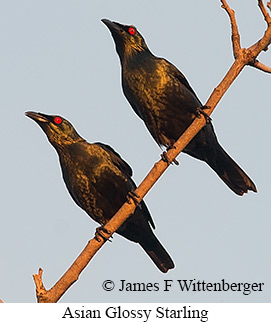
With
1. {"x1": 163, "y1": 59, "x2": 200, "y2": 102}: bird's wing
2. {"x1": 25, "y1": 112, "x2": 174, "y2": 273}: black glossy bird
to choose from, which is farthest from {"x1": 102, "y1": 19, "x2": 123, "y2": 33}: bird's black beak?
{"x1": 25, "y1": 112, "x2": 174, "y2": 273}: black glossy bird

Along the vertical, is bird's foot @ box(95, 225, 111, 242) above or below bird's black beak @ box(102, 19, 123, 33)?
below

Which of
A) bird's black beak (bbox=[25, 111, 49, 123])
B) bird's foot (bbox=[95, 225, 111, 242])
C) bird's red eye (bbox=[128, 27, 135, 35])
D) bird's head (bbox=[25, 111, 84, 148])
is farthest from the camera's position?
bird's red eye (bbox=[128, 27, 135, 35])

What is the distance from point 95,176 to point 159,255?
1603 mm

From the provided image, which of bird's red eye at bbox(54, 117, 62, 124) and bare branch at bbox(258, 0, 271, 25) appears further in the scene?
bird's red eye at bbox(54, 117, 62, 124)

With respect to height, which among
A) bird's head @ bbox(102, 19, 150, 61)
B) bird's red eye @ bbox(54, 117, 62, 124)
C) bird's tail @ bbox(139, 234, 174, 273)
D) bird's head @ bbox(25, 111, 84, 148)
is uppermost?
bird's head @ bbox(102, 19, 150, 61)

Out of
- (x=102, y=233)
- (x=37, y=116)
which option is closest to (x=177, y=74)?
(x=37, y=116)

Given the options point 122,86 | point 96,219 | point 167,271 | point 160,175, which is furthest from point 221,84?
point 167,271

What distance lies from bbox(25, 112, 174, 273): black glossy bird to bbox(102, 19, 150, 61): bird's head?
1.21 meters

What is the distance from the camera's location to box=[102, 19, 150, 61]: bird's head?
31.5 feet

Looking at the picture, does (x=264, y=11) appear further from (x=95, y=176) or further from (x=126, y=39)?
(x=95, y=176)

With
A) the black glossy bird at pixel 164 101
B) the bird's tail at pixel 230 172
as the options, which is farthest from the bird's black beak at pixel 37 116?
the bird's tail at pixel 230 172

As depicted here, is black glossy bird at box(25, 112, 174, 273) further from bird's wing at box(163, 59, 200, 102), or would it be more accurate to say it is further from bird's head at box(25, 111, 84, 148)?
bird's wing at box(163, 59, 200, 102)

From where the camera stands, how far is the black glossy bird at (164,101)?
905 cm
